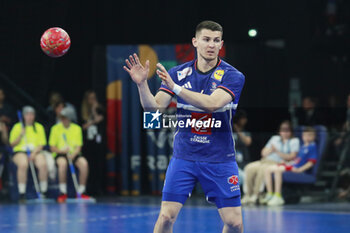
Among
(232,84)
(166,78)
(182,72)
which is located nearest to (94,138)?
(182,72)

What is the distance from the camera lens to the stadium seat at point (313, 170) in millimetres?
13602

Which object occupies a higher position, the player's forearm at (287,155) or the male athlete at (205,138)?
the male athlete at (205,138)

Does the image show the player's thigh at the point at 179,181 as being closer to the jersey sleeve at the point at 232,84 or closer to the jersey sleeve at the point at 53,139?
the jersey sleeve at the point at 232,84

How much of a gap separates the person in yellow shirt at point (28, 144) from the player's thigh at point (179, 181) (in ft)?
26.7

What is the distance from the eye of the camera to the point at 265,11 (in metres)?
16.9

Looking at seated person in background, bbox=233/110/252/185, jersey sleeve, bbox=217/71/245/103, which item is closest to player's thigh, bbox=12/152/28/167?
seated person in background, bbox=233/110/252/185

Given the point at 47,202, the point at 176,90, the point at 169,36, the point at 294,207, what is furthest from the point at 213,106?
the point at 169,36

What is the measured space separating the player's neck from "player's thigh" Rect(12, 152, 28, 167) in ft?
27.0

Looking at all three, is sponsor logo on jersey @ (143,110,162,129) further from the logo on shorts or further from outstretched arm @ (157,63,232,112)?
the logo on shorts

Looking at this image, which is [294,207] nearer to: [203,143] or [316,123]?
[316,123]

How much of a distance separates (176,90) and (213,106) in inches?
14.5

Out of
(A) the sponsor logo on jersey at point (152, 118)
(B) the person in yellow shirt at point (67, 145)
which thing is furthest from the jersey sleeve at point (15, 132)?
(A) the sponsor logo on jersey at point (152, 118)

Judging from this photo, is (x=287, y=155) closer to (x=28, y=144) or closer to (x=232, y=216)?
(x=28, y=144)

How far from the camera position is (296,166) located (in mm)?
13703
